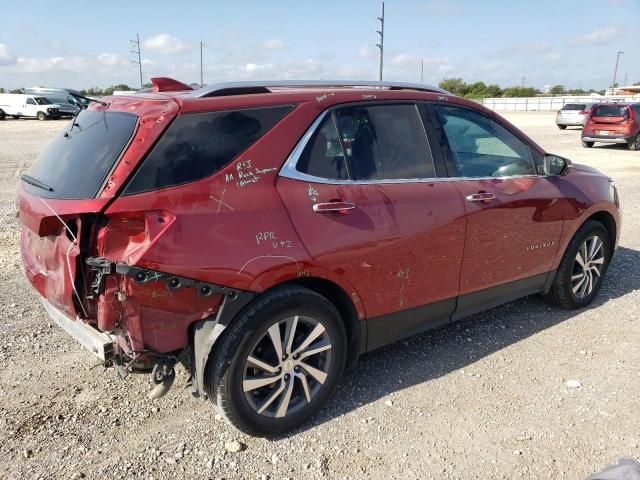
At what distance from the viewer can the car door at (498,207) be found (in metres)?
3.61

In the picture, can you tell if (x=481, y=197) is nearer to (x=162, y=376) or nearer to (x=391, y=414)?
(x=391, y=414)

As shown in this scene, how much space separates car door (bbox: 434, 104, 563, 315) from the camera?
3.61 m

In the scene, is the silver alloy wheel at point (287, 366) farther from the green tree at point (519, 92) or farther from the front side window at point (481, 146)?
the green tree at point (519, 92)

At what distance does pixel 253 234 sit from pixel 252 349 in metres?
0.60

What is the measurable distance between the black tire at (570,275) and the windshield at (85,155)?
11.8 ft

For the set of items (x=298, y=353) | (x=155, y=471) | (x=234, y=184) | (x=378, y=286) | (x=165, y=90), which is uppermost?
(x=165, y=90)

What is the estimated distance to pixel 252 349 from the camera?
275 cm

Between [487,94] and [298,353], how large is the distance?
91.5m

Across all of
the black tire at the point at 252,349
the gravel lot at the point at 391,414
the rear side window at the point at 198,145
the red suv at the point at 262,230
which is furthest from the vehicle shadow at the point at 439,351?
the rear side window at the point at 198,145

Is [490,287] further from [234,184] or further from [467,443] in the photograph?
[234,184]

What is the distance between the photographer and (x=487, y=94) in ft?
285

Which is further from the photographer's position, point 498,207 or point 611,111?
point 611,111

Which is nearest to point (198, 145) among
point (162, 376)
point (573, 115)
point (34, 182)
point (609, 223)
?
point (34, 182)

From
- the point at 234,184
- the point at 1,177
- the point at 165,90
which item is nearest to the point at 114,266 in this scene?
the point at 234,184
